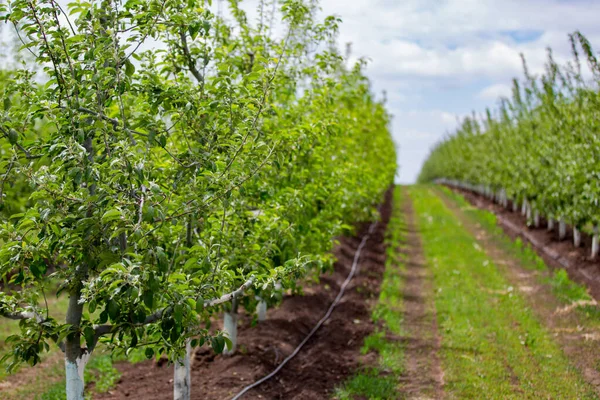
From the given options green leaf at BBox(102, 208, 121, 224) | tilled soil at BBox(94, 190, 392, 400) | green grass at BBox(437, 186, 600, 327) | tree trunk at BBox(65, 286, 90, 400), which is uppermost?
green leaf at BBox(102, 208, 121, 224)

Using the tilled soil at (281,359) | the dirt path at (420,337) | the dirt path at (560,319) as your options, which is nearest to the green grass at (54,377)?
the tilled soil at (281,359)

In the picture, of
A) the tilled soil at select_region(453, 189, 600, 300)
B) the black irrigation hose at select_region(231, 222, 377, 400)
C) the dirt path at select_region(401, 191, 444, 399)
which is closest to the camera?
the black irrigation hose at select_region(231, 222, 377, 400)

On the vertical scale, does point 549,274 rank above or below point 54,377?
above

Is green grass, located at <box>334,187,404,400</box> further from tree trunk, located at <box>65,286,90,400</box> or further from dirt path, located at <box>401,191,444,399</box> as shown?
tree trunk, located at <box>65,286,90,400</box>

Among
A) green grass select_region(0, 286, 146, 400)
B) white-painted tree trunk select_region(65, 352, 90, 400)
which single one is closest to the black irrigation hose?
green grass select_region(0, 286, 146, 400)

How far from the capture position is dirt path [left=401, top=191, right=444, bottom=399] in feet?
24.4

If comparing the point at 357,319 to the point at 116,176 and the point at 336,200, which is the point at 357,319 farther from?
the point at 116,176

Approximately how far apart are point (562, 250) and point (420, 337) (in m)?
8.13

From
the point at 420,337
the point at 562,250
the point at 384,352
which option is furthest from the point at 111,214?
the point at 562,250

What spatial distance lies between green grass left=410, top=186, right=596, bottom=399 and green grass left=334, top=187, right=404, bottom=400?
2.30ft

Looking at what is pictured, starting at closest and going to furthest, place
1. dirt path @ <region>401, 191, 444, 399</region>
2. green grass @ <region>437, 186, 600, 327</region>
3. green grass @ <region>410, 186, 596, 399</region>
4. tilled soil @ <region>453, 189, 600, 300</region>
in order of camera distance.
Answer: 1. green grass @ <region>410, 186, 596, 399</region>
2. dirt path @ <region>401, 191, 444, 399</region>
3. green grass @ <region>437, 186, 600, 327</region>
4. tilled soil @ <region>453, 189, 600, 300</region>

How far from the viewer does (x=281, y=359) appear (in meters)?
8.30

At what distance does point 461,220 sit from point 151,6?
24289mm

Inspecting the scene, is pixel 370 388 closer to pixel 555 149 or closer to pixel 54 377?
pixel 54 377
